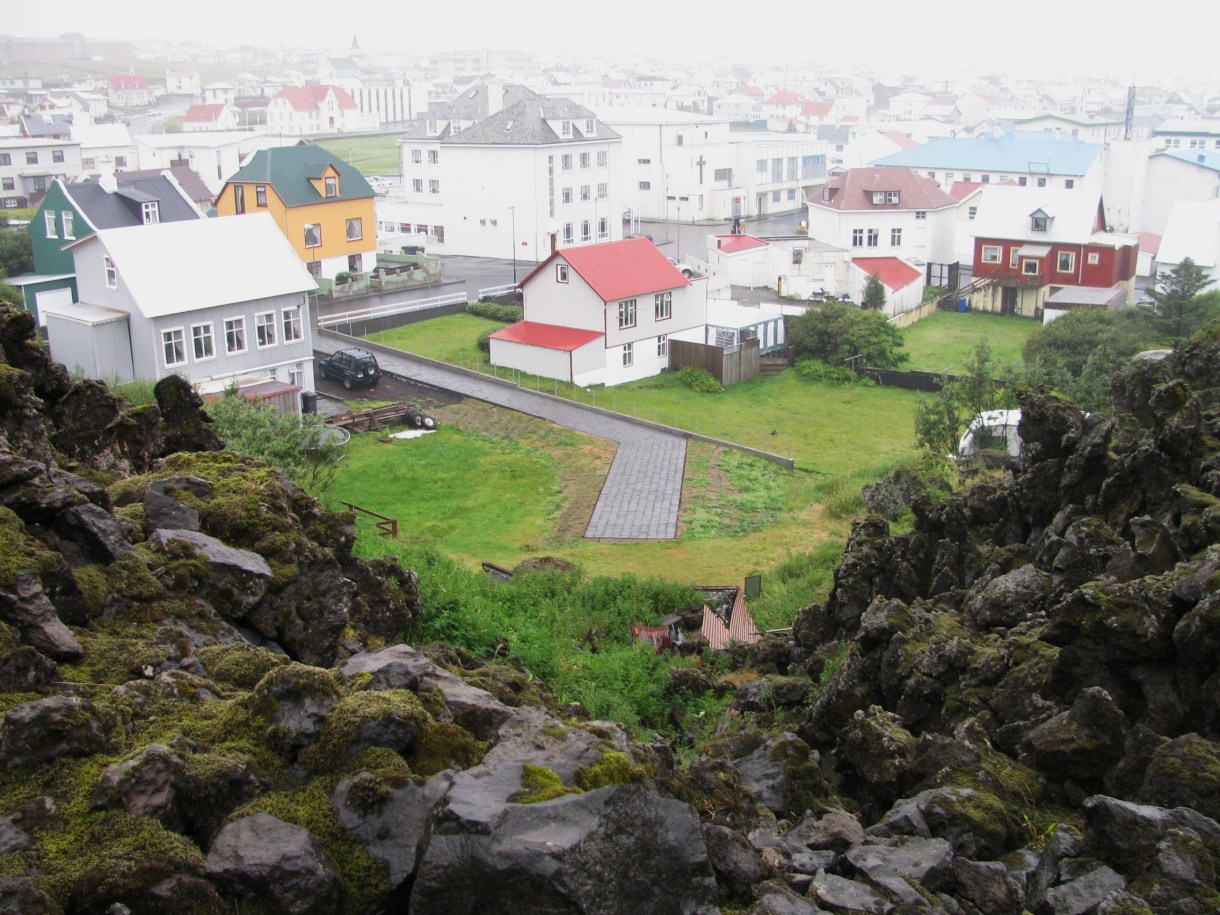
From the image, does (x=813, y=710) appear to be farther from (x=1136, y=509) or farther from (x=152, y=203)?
(x=152, y=203)

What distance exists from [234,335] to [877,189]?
44461 millimetres

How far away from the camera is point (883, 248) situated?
244ft

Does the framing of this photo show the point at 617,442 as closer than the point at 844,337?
Yes

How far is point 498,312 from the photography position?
58.9m

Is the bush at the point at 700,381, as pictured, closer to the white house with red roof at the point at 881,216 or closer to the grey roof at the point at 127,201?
the grey roof at the point at 127,201

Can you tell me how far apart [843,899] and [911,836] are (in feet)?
6.88

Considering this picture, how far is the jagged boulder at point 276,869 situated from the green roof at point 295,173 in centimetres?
5951

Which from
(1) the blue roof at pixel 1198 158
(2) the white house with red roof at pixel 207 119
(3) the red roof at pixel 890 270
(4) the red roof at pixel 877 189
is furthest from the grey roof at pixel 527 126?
(2) the white house with red roof at pixel 207 119

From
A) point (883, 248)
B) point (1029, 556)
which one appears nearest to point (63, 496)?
point (1029, 556)

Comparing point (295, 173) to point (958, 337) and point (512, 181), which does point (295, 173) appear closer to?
point (512, 181)

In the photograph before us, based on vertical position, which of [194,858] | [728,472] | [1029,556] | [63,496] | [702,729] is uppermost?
[63,496]

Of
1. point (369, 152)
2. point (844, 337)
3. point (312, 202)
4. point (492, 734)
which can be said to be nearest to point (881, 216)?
point (844, 337)

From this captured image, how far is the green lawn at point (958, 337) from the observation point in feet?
192

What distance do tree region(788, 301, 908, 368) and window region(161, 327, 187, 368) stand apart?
27338 mm
